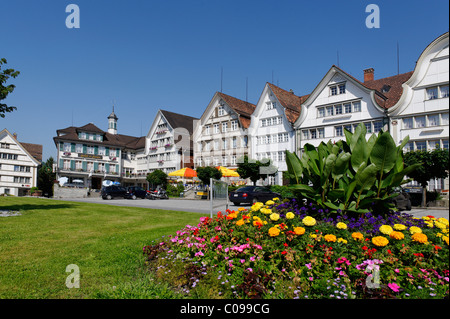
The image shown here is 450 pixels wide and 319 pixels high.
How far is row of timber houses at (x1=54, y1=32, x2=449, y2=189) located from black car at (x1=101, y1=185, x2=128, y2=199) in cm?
1695

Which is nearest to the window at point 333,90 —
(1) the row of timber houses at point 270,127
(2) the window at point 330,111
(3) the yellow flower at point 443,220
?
(1) the row of timber houses at point 270,127

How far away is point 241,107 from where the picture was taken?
50156mm

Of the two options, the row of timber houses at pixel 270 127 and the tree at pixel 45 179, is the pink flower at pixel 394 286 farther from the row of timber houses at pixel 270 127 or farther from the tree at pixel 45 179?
the tree at pixel 45 179

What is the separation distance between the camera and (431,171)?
16062mm

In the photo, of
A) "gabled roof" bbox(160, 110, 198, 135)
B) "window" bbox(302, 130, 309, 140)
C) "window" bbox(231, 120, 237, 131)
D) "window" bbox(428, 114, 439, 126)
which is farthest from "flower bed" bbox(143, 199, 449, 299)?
"gabled roof" bbox(160, 110, 198, 135)

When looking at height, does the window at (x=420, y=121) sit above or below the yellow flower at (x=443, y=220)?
above

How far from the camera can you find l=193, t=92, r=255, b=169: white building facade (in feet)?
155

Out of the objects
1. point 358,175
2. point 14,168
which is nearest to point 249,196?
point 358,175

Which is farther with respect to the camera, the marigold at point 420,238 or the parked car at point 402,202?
the parked car at point 402,202

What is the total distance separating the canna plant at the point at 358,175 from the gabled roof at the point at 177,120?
176 ft

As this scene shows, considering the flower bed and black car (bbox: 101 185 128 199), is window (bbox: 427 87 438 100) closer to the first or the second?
the flower bed

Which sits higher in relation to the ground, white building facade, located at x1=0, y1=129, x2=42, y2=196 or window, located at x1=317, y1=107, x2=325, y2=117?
window, located at x1=317, y1=107, x2=325, y2=117

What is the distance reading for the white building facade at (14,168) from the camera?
59.0 metres
